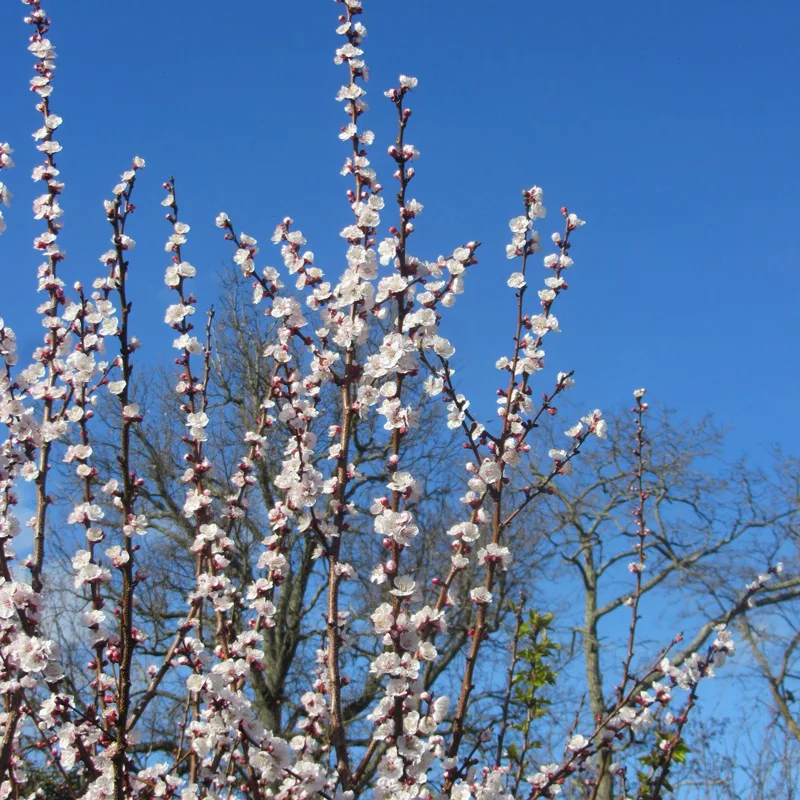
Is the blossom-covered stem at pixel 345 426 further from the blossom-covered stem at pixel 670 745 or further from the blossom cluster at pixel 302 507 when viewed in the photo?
the blossom-covered stem at pixel 670 745

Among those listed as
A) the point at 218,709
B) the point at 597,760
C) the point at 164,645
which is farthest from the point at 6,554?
the point at 164,645

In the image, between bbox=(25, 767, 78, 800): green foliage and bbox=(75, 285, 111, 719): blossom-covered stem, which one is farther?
bbox=(25, 767, 78, 800): green foliage

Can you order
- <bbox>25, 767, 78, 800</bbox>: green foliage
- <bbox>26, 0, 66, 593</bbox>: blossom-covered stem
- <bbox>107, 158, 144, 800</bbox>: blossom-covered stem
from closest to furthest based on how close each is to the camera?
1. <bbox>107, 158, 144, 800</bbox>: blossom-covered stem
2. <bbox>26, 0, 66, 593</bbox>: blossom-covered stem
3. <bbox>25, 767, 78, 800</bbox>: green foliage

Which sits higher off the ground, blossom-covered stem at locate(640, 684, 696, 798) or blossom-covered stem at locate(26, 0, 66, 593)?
blossom-covered stem at locate(26, 0, 66, 593)

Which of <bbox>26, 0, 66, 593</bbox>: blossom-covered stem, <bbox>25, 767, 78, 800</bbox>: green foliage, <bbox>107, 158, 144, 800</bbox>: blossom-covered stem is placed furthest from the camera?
<bbox>25, 767, 78, 800</bbox>: green foliage

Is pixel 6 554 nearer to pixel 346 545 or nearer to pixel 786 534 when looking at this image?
pixel 346 545

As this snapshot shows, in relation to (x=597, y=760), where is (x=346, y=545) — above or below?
above

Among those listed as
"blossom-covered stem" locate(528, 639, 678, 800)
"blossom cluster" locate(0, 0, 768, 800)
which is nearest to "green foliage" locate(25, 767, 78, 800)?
"blossom cluster" locate(0, 0, 768, 800)

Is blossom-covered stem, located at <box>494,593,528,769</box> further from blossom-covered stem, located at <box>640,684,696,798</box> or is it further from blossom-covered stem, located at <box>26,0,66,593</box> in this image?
blossom-covered stem, located at <box>26,0,66,593</box>

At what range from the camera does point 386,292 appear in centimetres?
289

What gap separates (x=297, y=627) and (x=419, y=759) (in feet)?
33.5

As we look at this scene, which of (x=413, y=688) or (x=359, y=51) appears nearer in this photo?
(x=413, y=688)

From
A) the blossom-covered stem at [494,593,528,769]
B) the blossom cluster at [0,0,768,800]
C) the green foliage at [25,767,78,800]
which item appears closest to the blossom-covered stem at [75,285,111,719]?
the blossom cluster at [0,0,768,800]

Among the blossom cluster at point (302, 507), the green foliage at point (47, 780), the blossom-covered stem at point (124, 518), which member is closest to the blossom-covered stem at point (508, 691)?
the blossom cluster at point (302, 507)
